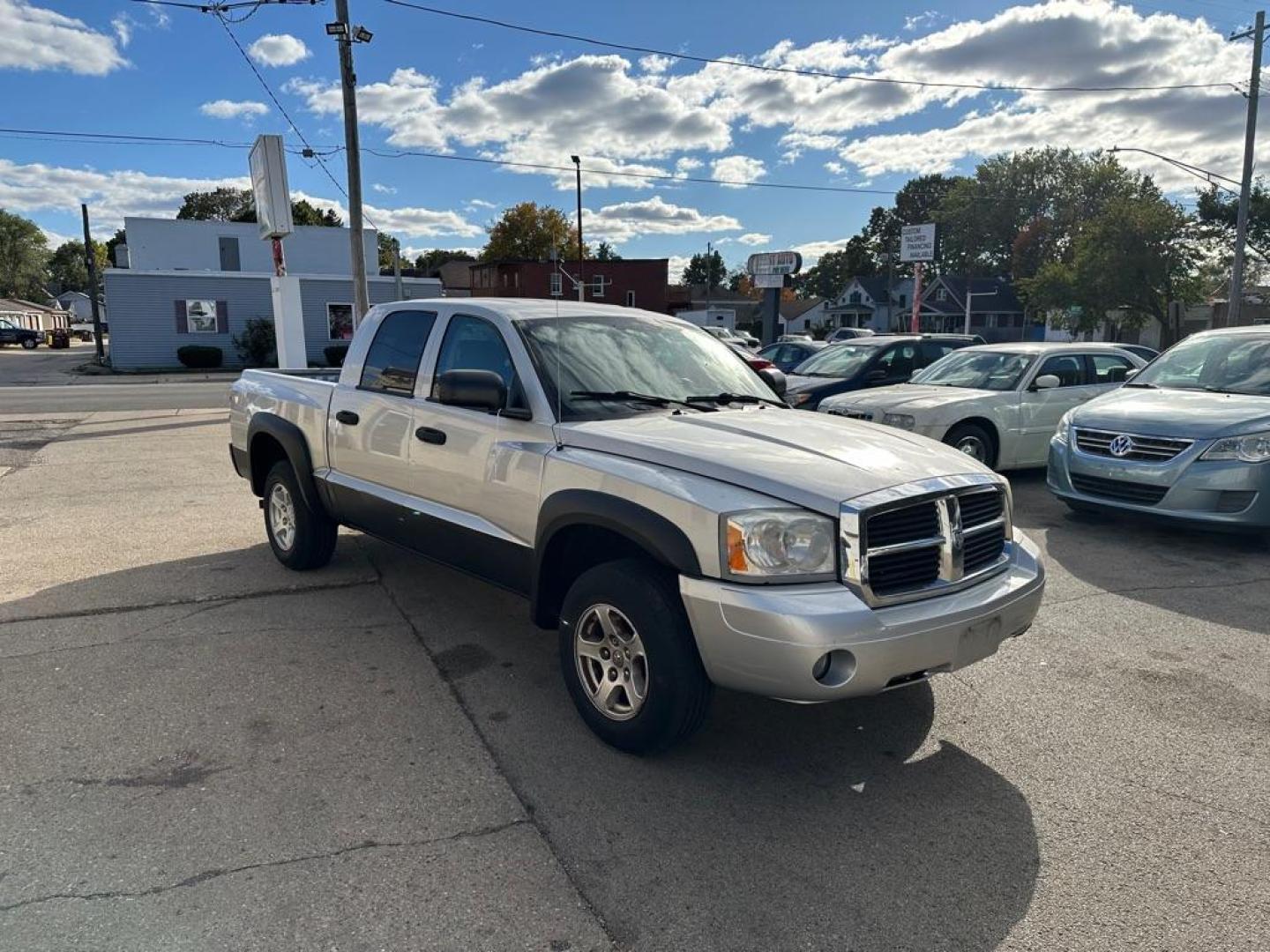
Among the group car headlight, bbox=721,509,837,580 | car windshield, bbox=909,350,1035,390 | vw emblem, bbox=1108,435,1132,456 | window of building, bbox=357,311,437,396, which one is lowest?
vw emblem, bbox=1108,435,1132,456

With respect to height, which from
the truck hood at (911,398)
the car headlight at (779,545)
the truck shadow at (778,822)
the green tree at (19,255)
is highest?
the green tree at (19,255)

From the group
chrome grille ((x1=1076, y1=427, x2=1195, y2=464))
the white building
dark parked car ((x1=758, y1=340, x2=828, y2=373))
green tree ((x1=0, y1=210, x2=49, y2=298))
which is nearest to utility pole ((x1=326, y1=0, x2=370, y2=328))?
dark parked car ((x1=758, y1=340, x2=828, y2=373))

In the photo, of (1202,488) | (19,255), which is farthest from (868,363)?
(19,255)

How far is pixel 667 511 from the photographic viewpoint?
3117mm

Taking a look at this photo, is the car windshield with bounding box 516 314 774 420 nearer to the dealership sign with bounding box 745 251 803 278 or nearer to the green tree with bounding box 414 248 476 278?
the dealership sign with bounding box 745 251 803 278

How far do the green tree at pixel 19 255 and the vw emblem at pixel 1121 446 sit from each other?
130 metres

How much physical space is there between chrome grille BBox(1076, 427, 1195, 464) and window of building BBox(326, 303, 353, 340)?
2988 cm

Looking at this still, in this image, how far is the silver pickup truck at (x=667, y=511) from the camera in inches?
116

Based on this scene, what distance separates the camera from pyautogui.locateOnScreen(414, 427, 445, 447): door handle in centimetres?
429

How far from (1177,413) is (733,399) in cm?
461

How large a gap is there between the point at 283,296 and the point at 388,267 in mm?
48679

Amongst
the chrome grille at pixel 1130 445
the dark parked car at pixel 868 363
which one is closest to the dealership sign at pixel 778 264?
the dark parked car at pixel 868 363

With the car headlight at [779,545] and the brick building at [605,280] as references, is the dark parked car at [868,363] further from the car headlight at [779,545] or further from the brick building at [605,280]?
the brick building at [605,280]

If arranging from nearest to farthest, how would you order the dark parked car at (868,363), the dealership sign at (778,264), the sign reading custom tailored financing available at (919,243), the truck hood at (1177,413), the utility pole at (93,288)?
the truck hood at (1177,413) → the dark parked car at (868,363) → the dealership sign at (778,264) → the sign reading custom tailored financing available at (919,243) → the utility pole at (93,288)
